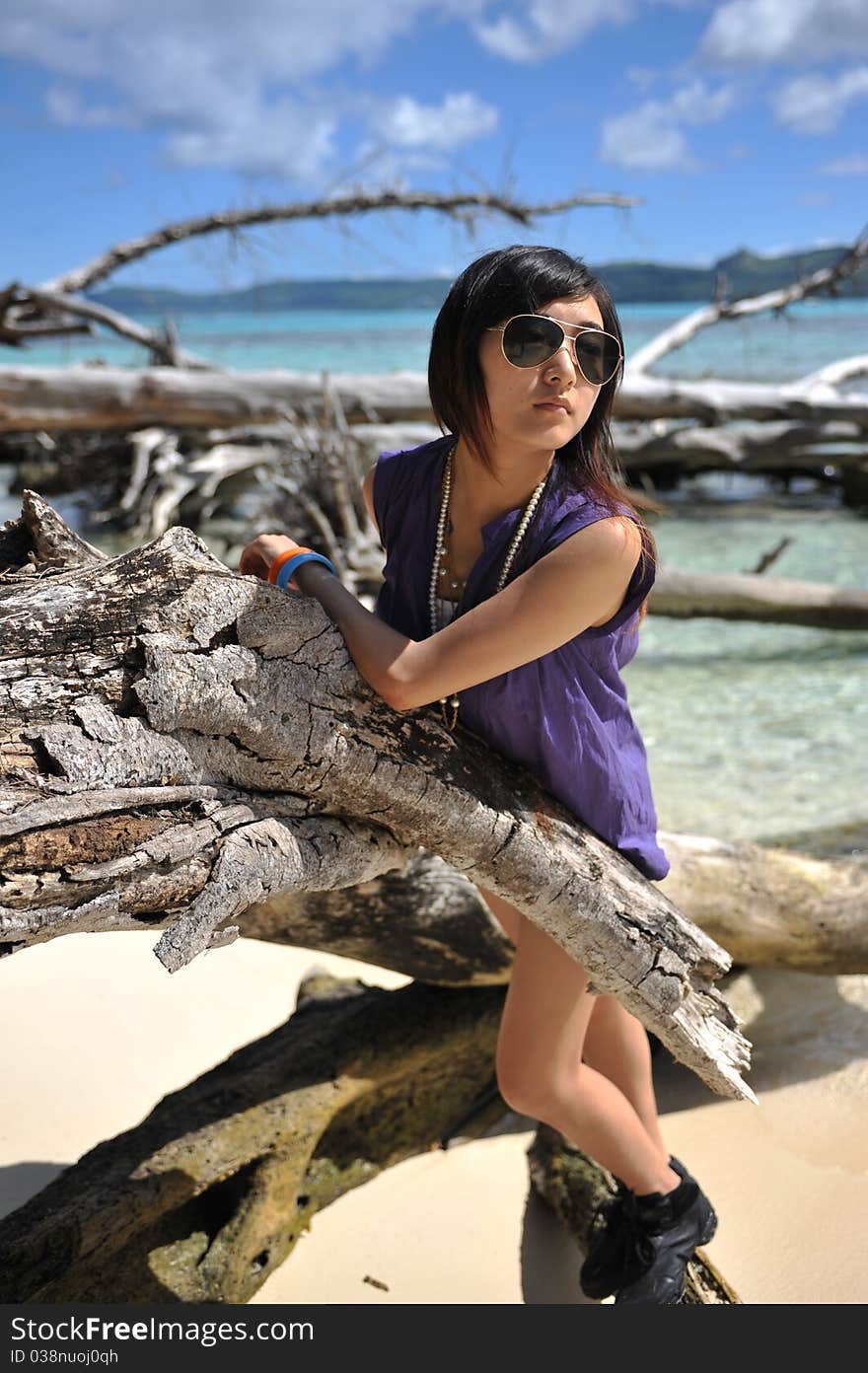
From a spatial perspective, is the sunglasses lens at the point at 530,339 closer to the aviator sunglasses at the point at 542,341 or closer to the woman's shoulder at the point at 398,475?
the aviator sunglasses at the point at 542,341

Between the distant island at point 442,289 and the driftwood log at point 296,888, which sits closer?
the driftwood log at point 296,888

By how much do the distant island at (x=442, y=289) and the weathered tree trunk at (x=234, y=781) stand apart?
0.84m

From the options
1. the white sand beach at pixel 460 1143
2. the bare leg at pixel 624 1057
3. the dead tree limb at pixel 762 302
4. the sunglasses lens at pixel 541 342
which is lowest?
the white sand beach at pixel 460 1143

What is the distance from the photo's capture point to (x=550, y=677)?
1.99m

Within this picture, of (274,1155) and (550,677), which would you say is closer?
(550,677)

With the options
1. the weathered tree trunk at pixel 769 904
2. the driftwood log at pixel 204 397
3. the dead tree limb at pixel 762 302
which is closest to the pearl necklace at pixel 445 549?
the weathered tree trunk at pixel 769 904

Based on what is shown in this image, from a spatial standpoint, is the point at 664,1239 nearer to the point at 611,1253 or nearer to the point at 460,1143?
the point at 611,1253

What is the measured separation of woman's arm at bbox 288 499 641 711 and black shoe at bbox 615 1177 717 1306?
4.19 feet

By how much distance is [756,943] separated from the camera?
9.80 ft

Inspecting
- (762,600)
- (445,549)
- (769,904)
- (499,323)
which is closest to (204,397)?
(762,600)

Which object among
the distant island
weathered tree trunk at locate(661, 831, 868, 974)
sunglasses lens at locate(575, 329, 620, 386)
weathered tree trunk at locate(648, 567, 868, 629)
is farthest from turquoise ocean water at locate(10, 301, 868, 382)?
sunglasses lens at locate(575, 329, 620, 386)

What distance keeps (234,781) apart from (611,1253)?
4.54 feet

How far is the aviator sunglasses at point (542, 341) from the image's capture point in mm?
1836

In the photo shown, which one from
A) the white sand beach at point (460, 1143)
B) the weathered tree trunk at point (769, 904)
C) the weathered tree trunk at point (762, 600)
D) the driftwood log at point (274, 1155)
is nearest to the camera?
the driftwood log at point (274, 1155)
